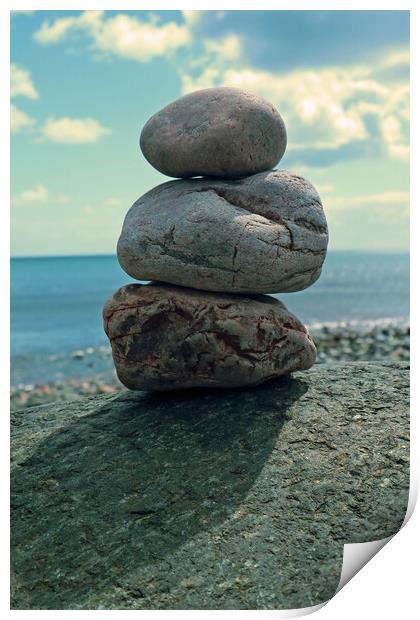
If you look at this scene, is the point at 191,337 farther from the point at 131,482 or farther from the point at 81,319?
the point at 81,319

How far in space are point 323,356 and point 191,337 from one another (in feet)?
34.7

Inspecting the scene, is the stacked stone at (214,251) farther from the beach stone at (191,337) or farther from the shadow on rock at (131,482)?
the shadow on rock at (131,482)

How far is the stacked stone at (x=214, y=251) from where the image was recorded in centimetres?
597

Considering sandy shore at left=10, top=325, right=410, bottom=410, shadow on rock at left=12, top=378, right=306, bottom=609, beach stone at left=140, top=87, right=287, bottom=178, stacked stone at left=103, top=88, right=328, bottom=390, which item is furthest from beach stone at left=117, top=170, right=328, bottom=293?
sandy shore at left=10, top=325, right=410, bottom=410

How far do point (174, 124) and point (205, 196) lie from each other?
0.78m

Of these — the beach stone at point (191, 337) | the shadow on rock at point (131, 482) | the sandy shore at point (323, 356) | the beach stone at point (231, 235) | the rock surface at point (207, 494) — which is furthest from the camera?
the sandy shore at point (323, 356)

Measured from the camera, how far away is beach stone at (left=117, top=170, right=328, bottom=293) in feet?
19.4

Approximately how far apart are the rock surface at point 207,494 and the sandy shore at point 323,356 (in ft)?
22.2

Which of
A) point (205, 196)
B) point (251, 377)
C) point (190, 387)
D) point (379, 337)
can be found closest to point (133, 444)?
point (190, 387)

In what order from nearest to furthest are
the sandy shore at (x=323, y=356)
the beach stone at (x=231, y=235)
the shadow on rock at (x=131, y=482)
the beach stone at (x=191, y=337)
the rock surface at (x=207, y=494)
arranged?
the rock surface at (x=207, y=494), the shadow on rock at (x=131, y=482), the beach stone at (x=231, y=235), the beach stone at (x=191, y=337), the sandy shore at (x=323, y=356)

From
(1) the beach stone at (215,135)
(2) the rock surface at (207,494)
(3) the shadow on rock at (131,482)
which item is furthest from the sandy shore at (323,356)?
(1) the beach stone at (215,135)

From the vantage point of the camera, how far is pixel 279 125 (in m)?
6.45

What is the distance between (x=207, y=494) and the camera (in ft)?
17.3

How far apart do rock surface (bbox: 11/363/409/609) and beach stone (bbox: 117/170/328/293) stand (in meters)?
1.25
